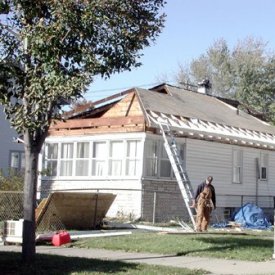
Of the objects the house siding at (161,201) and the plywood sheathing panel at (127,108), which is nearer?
the house siding at (161,201)

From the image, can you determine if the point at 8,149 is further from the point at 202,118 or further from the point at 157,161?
the point at 157,161

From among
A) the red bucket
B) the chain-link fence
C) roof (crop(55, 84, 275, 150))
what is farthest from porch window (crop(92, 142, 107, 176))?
the red bucket

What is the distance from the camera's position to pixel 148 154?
76.3 ft

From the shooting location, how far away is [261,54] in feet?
173

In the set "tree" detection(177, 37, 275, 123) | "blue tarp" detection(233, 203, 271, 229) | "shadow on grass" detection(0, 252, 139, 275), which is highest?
"tree" detection(177, 37, 275, 123)

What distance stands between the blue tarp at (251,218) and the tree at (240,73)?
22348mm

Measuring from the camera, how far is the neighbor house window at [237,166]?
2722 centimetres

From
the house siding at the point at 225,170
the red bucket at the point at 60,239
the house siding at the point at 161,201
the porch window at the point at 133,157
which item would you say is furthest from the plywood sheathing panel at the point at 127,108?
the red bucket at the point at 60,239

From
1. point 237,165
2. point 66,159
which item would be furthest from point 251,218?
point 66,159

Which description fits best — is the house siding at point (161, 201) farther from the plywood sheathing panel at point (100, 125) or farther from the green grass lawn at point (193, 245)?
the green grass lawn at point (193, 245)

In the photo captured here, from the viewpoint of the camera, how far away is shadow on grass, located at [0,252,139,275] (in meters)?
10.2

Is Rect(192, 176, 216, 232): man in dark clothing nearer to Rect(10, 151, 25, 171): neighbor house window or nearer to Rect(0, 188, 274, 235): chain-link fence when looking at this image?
Rect(0, 188, 274, 235): chain-link fence

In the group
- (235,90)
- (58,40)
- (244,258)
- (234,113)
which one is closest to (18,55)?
(58,40)

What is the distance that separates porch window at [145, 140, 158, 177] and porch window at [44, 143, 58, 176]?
4472 mm
